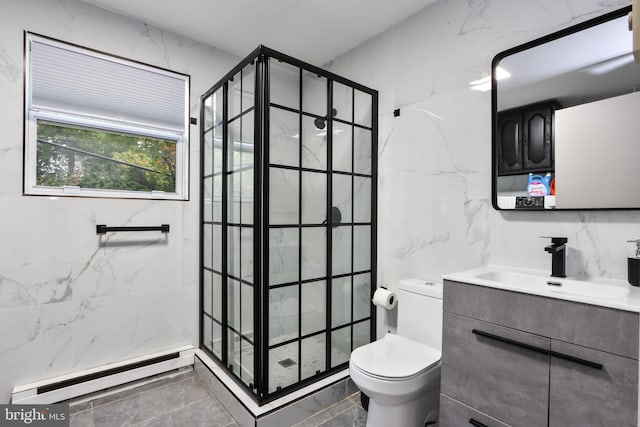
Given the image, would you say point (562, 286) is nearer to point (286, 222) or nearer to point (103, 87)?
point (286, 222)

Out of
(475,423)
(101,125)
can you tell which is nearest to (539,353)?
(475,423)

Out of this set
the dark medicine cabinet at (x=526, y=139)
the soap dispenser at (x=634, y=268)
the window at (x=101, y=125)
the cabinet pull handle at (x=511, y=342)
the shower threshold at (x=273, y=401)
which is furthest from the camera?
the window at (x=101, y=125)

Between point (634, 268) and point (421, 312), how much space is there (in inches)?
37.2

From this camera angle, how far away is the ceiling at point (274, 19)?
2.09 metres

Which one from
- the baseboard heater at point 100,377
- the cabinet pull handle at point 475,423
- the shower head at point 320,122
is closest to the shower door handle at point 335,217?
the shower head at point 320,122

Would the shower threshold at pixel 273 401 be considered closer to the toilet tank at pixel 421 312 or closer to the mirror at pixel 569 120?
the toilet tank at pixel 421 312

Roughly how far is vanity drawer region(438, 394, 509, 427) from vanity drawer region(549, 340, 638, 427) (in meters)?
0.24

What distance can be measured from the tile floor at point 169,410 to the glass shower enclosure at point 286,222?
213mm

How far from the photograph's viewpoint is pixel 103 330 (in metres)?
2.15

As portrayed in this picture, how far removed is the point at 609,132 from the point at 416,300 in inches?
47.5

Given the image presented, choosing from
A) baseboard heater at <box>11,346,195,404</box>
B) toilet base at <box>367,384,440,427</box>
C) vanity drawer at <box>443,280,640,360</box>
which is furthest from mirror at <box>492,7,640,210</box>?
baseboard heater at <box>11,346,195,404</box>

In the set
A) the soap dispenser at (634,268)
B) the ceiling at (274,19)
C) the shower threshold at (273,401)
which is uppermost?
the ceiling at (274,19)

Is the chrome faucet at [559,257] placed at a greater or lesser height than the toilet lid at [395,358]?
greater

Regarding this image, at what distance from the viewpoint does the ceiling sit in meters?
2.09
